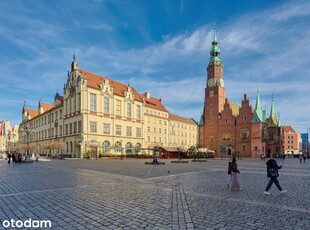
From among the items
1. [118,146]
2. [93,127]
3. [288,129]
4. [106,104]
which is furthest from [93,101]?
[288,129]

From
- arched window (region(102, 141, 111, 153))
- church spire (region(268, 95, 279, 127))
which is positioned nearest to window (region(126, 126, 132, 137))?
arched window (region(102, 141, 111, 153))

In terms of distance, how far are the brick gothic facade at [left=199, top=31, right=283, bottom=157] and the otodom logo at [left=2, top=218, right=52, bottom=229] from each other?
241 feet

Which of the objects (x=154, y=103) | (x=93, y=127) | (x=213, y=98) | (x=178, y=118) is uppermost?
(x=213, y=98)

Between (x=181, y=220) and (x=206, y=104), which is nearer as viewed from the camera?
(x=181, y=220)

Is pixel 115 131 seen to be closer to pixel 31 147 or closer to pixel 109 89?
pixel 109 89

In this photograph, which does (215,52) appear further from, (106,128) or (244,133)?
(106,128)

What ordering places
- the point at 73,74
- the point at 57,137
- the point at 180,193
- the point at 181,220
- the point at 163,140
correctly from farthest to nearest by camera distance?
1. the point at 163,140
2. the point at 57,137
3. the point at 73,74
4. the point at 180,193
5. the point at 181,220

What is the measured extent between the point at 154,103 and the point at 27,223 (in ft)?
248

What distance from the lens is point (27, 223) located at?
6.00 metres

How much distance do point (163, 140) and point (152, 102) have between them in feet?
44.8

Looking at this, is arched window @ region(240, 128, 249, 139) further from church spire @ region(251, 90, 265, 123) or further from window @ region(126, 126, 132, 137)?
window @ region(126, 126, 132, 137)

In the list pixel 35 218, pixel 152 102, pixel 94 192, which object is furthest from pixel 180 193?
pixel 152 102

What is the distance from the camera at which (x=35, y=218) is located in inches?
252

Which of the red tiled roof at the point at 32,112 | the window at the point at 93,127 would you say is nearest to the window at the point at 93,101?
the window at the point at 93,127
